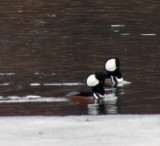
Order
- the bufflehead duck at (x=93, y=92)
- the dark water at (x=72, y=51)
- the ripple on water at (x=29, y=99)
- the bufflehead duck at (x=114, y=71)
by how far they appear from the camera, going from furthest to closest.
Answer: the bufflehead duck at (x=114, y=71) < the bufflehead duck at (x=93, y=92) < the ripple on water at (x=29, y=99) < the dark water at (x=72, y=51)

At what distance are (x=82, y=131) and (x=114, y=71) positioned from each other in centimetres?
546

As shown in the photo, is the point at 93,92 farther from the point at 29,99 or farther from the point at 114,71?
the point at 114,71

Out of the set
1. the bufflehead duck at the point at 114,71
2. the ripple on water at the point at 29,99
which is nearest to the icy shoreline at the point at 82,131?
the ripple on water at the point at 29,99

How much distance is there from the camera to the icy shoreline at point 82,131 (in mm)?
7887

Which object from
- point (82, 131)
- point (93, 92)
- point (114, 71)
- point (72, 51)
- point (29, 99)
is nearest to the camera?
point (82, 131)

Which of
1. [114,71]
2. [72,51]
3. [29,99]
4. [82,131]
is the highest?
[72,51]

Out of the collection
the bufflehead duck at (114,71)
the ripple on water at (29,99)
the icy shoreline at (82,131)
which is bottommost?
the icy shoreline at (82,131)

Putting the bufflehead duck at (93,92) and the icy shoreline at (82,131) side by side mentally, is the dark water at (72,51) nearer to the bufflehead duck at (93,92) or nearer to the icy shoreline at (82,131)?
the bufflehead duck at (93,92)

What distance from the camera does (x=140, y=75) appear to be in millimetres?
14250

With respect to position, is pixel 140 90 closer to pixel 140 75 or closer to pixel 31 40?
pixel 140 75

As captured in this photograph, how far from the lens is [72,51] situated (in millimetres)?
17453

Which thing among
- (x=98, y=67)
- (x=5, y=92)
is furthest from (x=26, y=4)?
(x=5, y=92)

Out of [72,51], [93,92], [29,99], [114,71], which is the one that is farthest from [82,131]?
[72,51]

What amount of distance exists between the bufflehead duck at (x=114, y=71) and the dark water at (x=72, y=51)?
0.30m
